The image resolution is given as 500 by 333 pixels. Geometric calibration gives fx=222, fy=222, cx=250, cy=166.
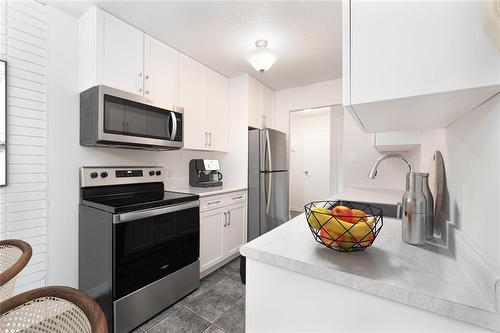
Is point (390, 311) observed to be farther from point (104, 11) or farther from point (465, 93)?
point (104, 11)

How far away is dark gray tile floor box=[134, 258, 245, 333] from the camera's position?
1.57 metres

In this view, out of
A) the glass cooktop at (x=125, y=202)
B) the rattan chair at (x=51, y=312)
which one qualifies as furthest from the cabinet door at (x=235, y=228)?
the rattan chair at (x=51, y=312)

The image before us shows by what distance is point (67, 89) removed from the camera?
5.70 ft

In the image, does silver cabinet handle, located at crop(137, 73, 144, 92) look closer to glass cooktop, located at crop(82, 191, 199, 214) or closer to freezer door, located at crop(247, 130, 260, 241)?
glass cooktop, located at crop(82, 191, 199, 214)

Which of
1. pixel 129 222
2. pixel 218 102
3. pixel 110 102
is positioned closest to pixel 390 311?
pixel 129 222

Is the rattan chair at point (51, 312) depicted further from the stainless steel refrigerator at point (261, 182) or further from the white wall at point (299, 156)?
the white wall at point (299, 156)

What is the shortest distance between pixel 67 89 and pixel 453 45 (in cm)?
228

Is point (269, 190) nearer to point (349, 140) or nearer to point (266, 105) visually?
point (349, 140)

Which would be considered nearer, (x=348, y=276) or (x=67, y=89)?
→ (x=348, y=276)

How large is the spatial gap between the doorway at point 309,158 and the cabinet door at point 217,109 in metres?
2.59

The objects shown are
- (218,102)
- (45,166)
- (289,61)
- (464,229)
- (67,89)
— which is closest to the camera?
(464,229)

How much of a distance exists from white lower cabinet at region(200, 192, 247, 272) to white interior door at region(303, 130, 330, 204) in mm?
3058

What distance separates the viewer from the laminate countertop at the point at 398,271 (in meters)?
0.46

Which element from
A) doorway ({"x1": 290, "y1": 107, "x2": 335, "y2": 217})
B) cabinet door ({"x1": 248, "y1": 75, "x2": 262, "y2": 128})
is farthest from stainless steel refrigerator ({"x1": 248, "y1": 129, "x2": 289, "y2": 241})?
doorway ({"x1": 290, "y1": 107, "x2": 335, "y2": 217})
